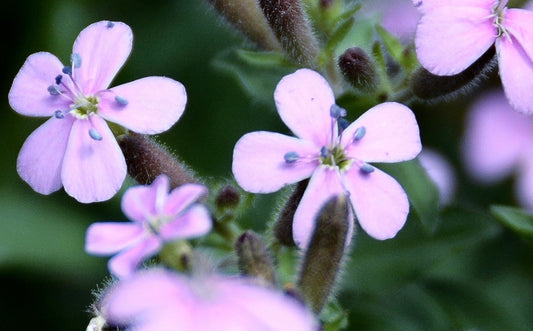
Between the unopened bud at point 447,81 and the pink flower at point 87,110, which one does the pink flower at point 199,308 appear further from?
the unopened bud at point 447,81

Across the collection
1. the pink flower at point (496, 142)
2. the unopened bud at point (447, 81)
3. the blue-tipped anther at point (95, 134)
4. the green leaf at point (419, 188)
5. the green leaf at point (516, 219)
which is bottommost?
the pink flower at point (496, 142)

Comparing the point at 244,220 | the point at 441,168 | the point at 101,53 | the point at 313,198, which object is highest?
the point at 101,53

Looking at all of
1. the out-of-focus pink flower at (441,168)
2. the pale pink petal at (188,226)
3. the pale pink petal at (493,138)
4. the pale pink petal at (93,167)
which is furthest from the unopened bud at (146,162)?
the pale pink petal at (493,138)

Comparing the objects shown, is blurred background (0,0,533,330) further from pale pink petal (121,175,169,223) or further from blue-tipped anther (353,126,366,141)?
pale pink petal (121,175,169,223)

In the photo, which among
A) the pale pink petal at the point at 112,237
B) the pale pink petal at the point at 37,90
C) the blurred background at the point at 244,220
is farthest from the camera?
the blurred background at the point at 244,220

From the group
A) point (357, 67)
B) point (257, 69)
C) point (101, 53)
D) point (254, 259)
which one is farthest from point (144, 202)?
point (257, 69)

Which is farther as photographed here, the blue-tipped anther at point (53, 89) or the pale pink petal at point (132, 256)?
the blue-tipped anther at point (53, 89)

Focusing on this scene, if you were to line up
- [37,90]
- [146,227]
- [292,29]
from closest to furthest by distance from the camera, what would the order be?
[146,227] < [37,90] < [292,29]

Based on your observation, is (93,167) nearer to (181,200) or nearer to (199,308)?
(181,200)
